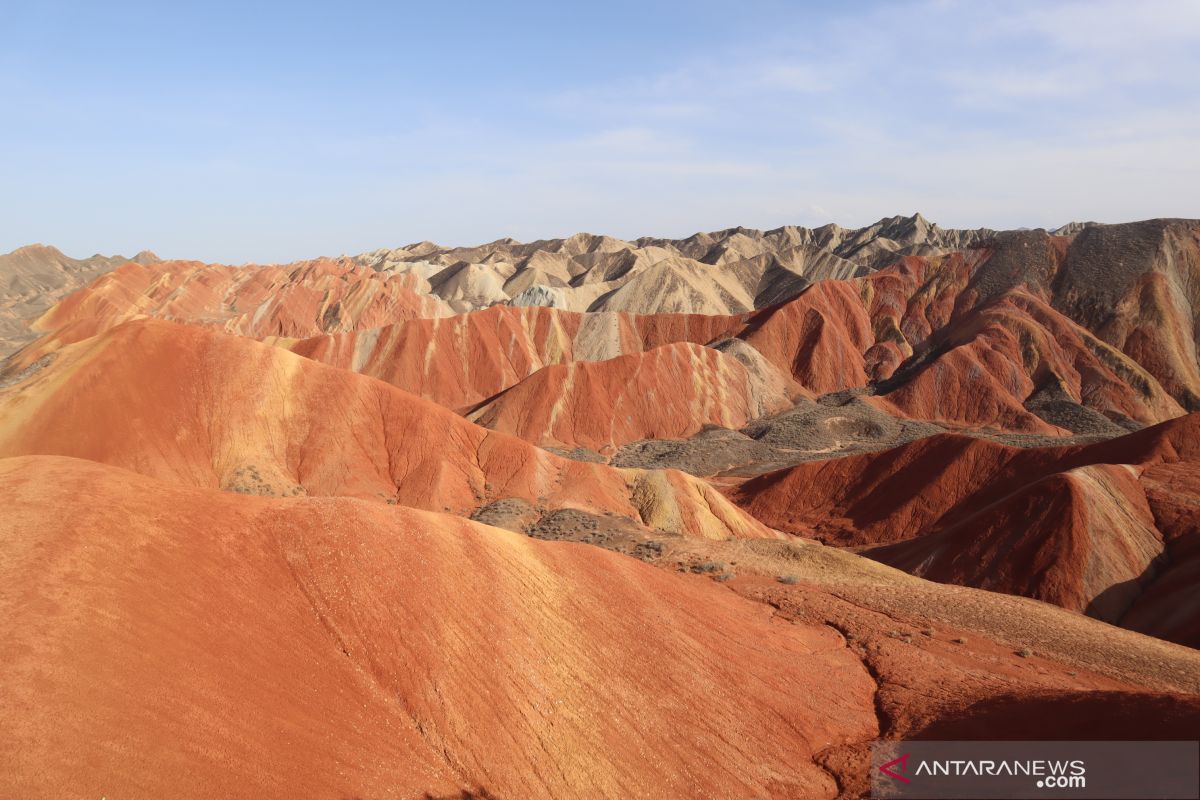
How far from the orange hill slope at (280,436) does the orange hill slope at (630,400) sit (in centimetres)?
2169

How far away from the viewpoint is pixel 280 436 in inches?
1594

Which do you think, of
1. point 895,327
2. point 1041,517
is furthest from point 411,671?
point 895,327

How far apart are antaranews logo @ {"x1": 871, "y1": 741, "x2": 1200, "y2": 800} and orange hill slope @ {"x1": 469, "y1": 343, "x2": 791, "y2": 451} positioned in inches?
1948

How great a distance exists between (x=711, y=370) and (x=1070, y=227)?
140 m

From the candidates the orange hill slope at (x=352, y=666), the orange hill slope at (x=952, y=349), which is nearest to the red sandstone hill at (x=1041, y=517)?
the orange hill slope at (x=352, y=666)

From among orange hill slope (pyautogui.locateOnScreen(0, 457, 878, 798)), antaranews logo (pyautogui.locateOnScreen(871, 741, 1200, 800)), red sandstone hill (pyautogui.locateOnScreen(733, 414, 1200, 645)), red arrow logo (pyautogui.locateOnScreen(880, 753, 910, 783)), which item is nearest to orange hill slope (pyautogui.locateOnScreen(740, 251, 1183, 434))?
red sandstone hill (pyautogui.locateOnScreen(733, 414, 1200, 645))

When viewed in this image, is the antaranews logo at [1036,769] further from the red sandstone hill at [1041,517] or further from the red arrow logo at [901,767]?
the red sandstone hill at [1041,517]

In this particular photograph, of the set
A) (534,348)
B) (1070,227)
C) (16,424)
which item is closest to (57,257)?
(534,348)

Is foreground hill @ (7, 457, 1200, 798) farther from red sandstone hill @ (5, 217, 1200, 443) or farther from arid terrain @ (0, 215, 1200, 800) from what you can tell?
red sandstone hill @ (5, 217, 1200, 443)

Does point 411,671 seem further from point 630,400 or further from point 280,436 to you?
point 630,400

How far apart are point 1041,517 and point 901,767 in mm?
24881

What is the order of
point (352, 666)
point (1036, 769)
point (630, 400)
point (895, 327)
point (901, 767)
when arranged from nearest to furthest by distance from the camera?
point (1036, 769)
point (352, 666)
point (901, 767)
point (630, 400)
point (895, 327)

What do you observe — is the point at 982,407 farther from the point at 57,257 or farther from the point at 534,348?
the point at 57,257

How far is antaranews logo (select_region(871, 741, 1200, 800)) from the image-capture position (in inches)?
532
